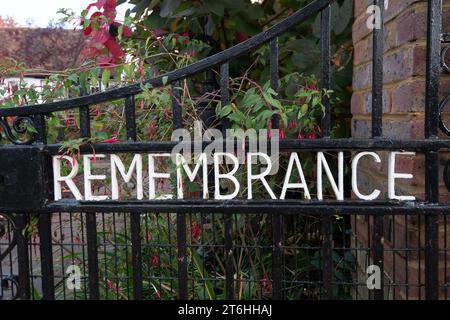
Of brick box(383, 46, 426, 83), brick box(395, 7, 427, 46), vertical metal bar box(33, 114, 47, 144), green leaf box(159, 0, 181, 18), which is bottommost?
vertical metal bar box(33, 114, 47, 144)

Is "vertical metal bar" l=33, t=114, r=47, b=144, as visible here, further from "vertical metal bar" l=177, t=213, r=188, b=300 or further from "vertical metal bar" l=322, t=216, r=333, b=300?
"vertical metal bar" l=322, t=216, r=333, b=300

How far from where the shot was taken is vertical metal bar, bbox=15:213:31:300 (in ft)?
5.08

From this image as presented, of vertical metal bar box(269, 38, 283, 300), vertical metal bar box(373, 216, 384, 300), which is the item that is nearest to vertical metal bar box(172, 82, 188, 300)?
vertical metal bar box(269, 38, 283, 300)

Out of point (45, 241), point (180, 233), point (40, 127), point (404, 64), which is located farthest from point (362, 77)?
point (45, 241)

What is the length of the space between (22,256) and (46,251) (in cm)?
10

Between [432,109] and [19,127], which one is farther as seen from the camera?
[19,127]

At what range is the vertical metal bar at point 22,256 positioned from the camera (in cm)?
155

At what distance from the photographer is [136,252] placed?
Result: 1.53m

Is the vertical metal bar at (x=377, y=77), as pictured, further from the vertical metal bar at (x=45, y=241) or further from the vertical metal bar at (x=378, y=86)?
the vertical metal bar at (x=45, y=241)

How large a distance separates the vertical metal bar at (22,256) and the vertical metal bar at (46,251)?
6cm

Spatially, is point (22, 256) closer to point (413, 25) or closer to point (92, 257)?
point (92, 257)

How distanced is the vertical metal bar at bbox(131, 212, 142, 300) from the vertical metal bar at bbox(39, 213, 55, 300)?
0.95 ft

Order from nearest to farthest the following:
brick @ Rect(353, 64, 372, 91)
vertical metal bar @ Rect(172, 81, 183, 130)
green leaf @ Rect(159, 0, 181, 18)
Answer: vertical metal bar @ Rect(172, 81, 183, 130), brick @ Rect(353, 64, 372, 91), green leaf @ Rect(159, 0, 181, 18)

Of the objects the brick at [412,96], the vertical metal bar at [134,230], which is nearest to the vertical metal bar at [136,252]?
the vertical metal bar at [134,230]
